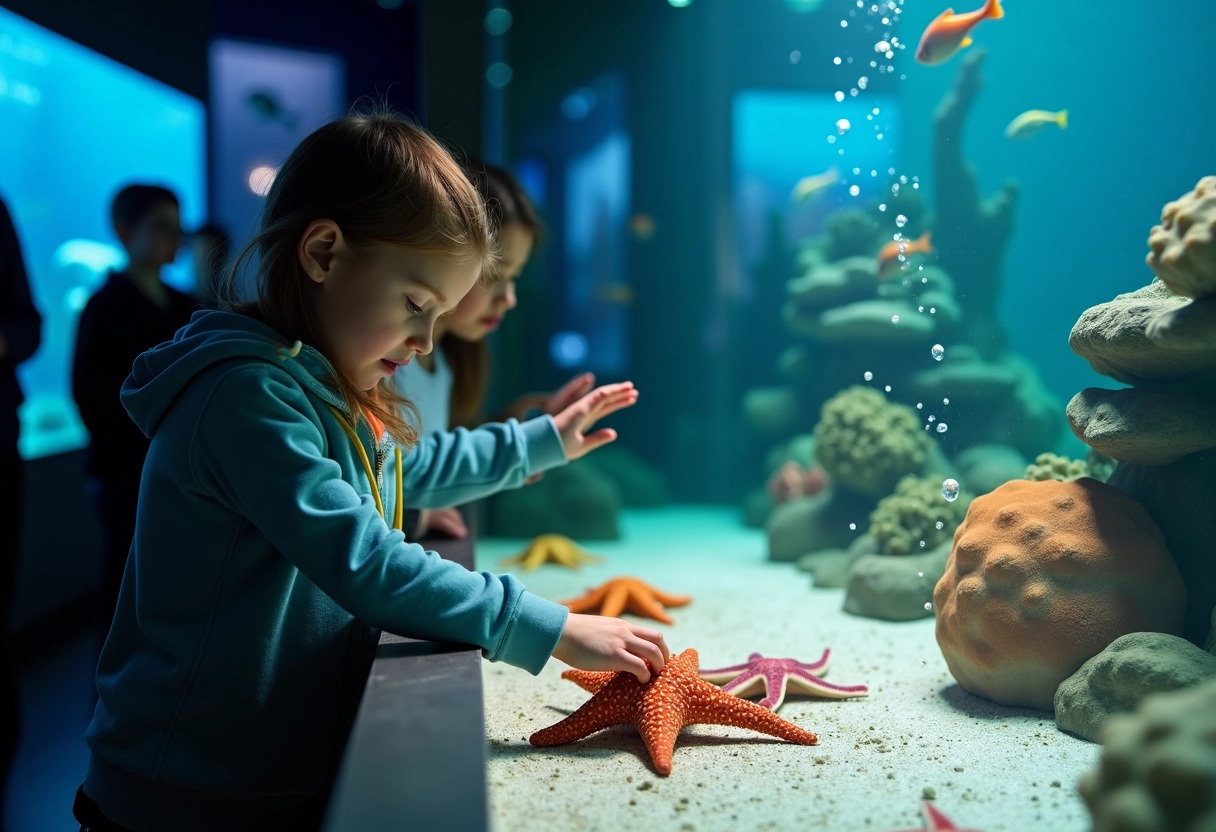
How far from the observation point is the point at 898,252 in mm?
4660

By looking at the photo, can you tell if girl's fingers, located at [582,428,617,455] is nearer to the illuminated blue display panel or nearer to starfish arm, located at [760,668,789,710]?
starfish arm, located at [760,668,789,710]

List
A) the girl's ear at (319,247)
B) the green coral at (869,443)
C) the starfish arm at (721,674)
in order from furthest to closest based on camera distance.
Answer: the green coral at (869,443) → the starfish arm at (721,674) → the girl's ear at (319,247)

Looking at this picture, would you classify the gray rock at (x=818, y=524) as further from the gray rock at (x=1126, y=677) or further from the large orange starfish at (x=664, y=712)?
the large orange starfish at (x=664, y=712)

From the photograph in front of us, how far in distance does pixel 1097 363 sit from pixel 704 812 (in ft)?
6.60

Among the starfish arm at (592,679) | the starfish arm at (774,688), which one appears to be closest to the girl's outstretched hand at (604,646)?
the starfish arm at (592,679)

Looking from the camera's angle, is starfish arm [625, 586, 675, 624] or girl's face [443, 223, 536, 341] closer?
girl's face [443, 223, 536, 341]

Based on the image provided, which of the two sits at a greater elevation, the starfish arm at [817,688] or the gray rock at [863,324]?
the gray rock at [863,324]

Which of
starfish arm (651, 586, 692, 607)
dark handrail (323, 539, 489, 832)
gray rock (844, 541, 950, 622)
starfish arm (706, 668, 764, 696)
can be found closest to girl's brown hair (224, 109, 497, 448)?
dark handrail (323, 539, 489, 832)

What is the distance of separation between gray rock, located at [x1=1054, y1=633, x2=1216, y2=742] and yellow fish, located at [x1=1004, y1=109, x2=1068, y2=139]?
2.29 metres

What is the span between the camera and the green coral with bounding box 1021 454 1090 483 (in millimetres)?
3438

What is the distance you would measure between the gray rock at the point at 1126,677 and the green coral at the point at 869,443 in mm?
3342

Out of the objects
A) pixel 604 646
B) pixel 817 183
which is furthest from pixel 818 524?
pixel 604 646

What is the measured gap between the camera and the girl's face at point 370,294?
202 centimetres

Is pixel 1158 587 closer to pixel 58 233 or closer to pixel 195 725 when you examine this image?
pixel 195 725
